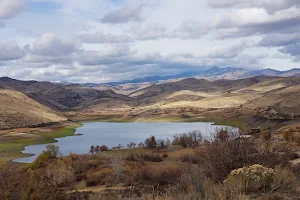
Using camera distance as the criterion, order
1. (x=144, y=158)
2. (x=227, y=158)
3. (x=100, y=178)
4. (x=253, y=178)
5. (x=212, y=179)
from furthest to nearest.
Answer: (x=144, y=158) → (x=100, y=178) → (x=227, y=158) → (x=212, y=179) → (x=253, y=178)

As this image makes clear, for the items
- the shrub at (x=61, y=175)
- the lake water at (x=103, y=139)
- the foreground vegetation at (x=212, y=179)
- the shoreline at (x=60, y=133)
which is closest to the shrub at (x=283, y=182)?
the foreground vegetation at (x=212, y=179)

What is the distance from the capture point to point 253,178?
37.9ft

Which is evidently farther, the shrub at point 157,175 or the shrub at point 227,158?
the shrub at point 157,175

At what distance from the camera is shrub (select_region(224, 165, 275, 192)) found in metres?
11.5

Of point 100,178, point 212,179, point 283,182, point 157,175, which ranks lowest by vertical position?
point 100,178

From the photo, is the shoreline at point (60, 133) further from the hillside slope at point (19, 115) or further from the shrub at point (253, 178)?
the hillside slope at point (19, 115)

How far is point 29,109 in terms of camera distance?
12800cm

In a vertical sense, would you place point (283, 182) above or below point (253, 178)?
below

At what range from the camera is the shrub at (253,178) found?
11492 mm

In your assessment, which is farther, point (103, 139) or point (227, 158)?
point (103, 139)

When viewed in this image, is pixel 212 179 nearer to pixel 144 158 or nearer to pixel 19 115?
pixel 144 158

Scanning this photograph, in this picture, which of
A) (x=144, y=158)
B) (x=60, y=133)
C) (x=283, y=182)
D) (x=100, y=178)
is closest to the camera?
(x=283, y=182)

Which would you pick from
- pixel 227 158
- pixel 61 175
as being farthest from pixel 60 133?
pixel 227 158

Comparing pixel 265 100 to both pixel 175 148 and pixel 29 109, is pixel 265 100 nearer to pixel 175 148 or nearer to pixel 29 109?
pixel 29 109
